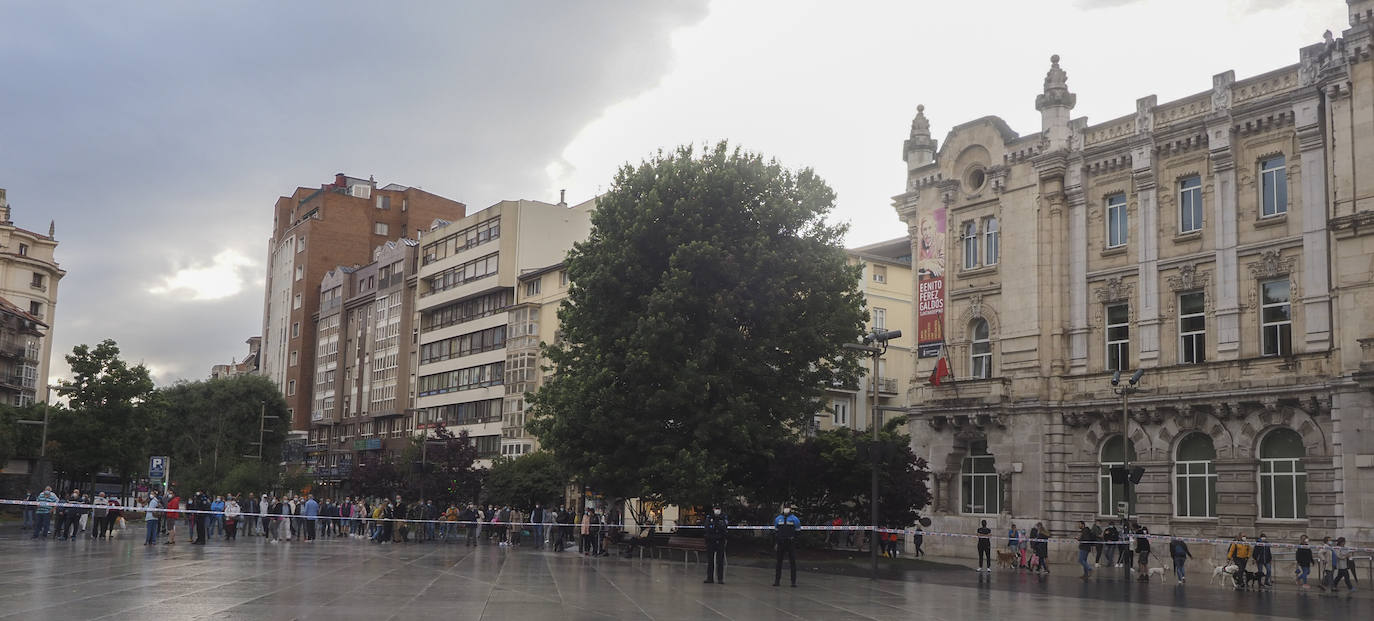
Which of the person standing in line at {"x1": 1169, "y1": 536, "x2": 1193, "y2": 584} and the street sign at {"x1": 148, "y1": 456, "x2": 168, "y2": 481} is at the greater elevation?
the street sign at {"x1": 148, "y1": 456, "x2": 168, "y2": 481}

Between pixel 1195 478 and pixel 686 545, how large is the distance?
1669 cm

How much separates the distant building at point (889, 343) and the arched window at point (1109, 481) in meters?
32.0

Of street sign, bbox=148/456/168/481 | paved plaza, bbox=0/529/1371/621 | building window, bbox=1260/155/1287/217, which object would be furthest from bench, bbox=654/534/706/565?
building window, bbox=1260/155/1287/217

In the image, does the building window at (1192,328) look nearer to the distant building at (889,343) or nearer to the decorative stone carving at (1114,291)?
the decorative stone carving at (1114,291)

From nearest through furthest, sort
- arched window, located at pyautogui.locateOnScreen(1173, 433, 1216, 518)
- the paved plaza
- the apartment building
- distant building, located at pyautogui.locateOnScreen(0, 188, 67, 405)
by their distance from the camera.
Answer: the paved plaza < arched window, located at pyautogui.locateOnScreen(1173, 433, 1216, 518) < the apartment building < distant building, located at pyautogui.locateOnScreen(0, 188, 67, 405)

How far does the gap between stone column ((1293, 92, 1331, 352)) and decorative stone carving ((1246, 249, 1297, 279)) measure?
0.59m

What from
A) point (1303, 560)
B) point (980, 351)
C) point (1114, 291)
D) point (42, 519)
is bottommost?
point (42, 519)

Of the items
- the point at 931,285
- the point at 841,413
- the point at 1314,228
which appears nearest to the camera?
the point at 1314,228

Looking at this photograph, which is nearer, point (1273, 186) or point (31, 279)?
point (1273, 186)

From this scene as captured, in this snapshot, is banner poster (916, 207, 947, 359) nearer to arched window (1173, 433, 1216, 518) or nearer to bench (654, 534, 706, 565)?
arched window (1173, 433, 1216, 518)

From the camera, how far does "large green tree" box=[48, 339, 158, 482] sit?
196ft

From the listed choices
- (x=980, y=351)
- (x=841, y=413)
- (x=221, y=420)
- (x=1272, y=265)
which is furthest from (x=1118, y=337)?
(x=221, y=420)

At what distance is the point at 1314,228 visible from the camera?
122 feet

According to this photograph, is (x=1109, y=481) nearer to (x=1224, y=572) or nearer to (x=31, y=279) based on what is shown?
(x=1224, y=572)
